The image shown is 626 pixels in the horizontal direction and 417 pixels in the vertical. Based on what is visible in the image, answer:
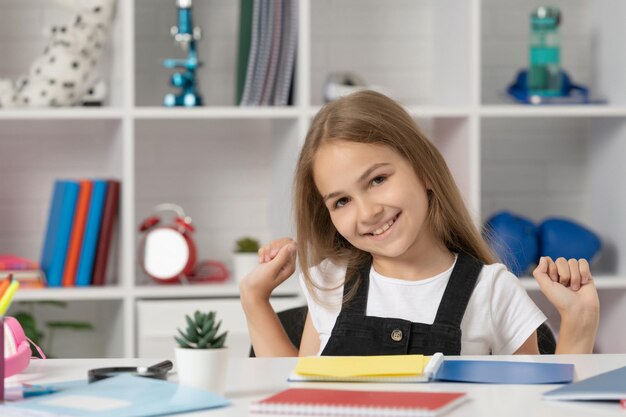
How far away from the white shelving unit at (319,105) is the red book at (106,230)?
0.21ft

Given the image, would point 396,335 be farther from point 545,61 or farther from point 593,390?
point 545,61

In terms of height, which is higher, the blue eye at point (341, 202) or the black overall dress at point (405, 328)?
the blue eye at point (341, 202)

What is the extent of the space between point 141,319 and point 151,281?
25 centimetres

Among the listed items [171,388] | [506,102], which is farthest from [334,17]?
[171,388]

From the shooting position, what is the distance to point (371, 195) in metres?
1.71

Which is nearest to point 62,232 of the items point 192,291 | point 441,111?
point 192,291

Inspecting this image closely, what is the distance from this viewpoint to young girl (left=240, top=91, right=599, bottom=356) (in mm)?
1645

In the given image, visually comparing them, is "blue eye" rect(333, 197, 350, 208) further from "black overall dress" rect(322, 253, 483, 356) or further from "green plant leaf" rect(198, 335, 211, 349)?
"green plant leaf" rect(198, 335, 211, 349)

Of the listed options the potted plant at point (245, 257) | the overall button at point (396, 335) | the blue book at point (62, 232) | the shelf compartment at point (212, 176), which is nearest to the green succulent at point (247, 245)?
the potted plant at point (245, 257)

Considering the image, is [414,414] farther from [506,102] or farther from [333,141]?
[506,102]

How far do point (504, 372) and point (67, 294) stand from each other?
5.79 ft

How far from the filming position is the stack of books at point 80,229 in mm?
2844

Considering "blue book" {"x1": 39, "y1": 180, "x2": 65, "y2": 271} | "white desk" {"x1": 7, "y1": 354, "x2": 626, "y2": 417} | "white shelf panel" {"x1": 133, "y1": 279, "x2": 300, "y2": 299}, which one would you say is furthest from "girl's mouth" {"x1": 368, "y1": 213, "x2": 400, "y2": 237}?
"blue book" {"x1": 39, "y1": 180, "x2": 65, "y2": 271}

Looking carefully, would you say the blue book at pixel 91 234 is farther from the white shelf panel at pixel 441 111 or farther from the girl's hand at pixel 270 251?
the girl's hand at pixel 270 251
